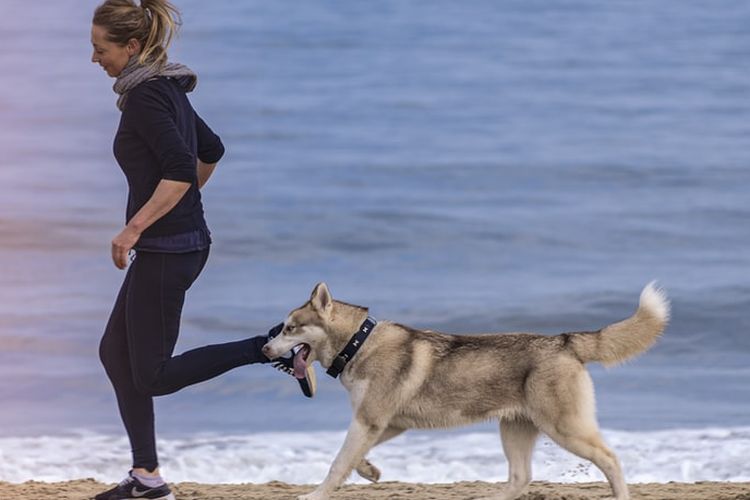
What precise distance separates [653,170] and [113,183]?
8.27 meters

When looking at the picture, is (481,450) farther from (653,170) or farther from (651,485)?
(653,170)

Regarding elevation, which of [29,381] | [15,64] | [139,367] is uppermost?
[15,64]

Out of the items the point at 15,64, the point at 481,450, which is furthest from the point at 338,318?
the point at 15,64

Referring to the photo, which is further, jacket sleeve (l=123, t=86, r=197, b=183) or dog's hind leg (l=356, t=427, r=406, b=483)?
dog's hind leg (l=356, t=427, r=406, b=483)

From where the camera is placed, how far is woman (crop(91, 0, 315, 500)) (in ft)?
16.6

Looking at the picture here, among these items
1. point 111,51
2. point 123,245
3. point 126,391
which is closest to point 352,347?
point 126,391

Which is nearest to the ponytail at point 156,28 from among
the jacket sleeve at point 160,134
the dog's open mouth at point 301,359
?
the jacket sleeve at point 160,134

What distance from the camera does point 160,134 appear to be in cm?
505

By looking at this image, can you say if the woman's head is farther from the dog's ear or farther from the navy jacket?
the dog's ear

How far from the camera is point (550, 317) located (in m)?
14.1

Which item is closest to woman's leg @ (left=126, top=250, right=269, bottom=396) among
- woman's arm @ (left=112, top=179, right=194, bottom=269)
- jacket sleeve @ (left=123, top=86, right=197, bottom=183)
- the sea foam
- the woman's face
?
woman's arm @ (left=112, top=179, right=194, bottom=269)

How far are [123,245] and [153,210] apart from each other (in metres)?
0.18

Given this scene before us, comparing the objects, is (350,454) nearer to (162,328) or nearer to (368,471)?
(368,471)

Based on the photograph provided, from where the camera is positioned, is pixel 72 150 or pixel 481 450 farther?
pixel 72 150
